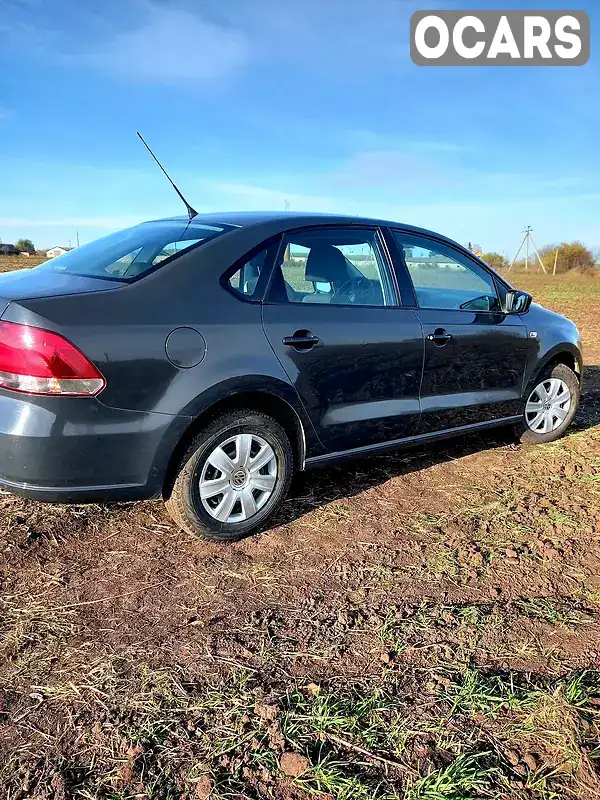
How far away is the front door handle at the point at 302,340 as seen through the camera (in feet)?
10.5

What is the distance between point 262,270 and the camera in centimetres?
322

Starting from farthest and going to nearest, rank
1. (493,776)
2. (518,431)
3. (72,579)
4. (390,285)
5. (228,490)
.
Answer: (518,431), (390,285), (228,490), (72,579), (493,776)

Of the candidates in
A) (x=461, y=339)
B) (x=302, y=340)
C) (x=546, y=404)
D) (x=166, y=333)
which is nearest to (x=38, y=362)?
(x=166, y=333)

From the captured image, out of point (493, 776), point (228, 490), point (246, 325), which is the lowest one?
point (493, 776)

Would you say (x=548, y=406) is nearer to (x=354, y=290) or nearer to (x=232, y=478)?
(x=354, y=290)

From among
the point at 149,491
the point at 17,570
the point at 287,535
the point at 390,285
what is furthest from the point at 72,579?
the point at 390,285

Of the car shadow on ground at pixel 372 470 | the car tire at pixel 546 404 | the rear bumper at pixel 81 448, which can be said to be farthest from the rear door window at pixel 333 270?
the car tire at pixel 546 404

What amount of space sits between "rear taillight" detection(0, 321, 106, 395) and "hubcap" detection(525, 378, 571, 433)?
3558mm

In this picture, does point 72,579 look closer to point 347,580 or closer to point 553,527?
point 347,580

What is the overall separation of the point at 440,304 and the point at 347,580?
6.61 ft

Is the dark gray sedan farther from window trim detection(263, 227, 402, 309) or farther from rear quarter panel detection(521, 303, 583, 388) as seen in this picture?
rear quarter panel detection(521, 303, 583, 388)

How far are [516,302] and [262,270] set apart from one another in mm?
2163

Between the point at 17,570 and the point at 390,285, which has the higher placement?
the point at 390,285

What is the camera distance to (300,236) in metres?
3.46
